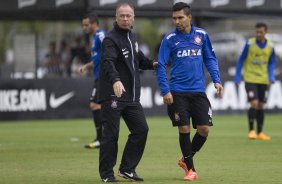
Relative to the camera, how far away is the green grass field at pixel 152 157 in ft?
40.2

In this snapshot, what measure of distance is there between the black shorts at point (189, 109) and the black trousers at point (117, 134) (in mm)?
532

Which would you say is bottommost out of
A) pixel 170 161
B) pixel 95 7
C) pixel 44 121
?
pixel 44 121

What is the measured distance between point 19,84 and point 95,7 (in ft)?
11.1

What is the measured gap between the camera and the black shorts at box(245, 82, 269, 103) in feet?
62.6

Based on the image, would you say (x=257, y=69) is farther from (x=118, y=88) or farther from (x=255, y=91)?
(x=118, y=88)

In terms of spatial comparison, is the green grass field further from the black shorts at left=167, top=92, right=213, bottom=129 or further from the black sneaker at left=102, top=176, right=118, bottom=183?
the black shorts at left=167, top=92, right=213, bottom=129

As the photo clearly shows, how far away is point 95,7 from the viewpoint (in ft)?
81.5

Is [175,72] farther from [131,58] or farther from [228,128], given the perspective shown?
[228,128]

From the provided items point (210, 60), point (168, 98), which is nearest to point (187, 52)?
point (210, 60)

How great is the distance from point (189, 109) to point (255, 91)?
717 cm

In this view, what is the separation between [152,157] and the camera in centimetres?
1525

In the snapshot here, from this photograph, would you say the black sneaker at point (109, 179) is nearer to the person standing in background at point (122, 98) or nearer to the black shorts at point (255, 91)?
the person standing in background at point (122, 98)

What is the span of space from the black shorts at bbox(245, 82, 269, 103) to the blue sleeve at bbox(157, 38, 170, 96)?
7.20m

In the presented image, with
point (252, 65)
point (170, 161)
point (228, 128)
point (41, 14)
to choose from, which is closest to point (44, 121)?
point (41, 14)
